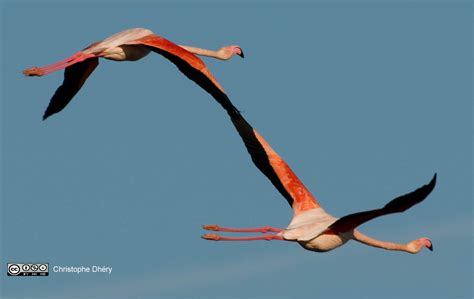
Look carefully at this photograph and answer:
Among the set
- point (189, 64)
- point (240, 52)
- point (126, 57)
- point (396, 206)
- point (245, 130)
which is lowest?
point (396, 206)

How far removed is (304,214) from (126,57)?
5508mm

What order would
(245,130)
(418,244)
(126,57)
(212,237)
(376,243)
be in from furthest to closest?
(126,57)
(245,130)
(418,244)
(376,243)
(212,237)

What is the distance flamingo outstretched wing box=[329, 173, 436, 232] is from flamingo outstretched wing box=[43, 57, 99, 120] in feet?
28.0

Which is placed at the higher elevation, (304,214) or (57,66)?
(57,66)

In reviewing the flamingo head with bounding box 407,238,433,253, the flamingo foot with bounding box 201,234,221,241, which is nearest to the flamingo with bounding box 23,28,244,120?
the flamingo foot with bounding box 201,234,221,241

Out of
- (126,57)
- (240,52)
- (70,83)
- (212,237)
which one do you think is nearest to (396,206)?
(212,237)

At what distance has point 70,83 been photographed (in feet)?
136

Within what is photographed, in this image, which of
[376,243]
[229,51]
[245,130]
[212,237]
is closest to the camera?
[212,237]

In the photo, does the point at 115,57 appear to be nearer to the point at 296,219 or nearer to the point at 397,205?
the point at 296,219

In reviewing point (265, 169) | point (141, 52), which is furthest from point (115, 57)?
point (265, 169)

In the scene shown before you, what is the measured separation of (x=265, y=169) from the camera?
3825 centimetres

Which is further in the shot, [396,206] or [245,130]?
[245,130]

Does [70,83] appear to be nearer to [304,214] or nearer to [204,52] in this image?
[204,52]

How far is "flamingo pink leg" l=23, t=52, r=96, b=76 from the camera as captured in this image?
128 ft
